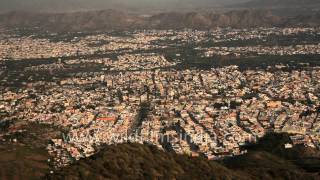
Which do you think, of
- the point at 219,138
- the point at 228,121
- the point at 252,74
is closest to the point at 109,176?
the point at 219,138

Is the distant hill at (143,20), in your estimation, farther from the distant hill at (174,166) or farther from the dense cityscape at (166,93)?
the distant hill at (174,166)

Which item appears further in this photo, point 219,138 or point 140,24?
point 140,24

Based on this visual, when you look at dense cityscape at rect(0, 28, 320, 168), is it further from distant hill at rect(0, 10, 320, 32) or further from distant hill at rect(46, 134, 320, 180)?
→ distant hill at rect(0, 10, 320, 32)

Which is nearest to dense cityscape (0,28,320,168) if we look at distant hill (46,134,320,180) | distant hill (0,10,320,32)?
distant hill (46,134,320,180)

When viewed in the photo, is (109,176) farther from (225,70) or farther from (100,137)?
(225,70)

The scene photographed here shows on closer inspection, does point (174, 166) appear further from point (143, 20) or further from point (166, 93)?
point (143, 20)

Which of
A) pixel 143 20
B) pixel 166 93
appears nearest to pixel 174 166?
pixel 166 93
